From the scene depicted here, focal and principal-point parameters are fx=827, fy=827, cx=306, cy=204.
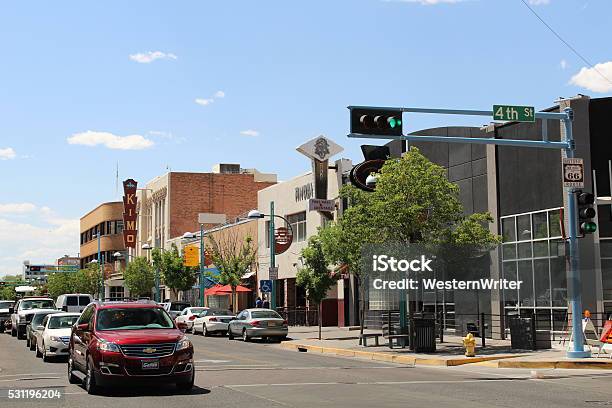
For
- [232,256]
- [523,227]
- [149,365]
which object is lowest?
[149,365]

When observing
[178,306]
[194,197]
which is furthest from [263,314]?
[194,197]

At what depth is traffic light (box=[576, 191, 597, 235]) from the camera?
71.4 feet

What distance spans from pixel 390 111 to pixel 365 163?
1888 cm

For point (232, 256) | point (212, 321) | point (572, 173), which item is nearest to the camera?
point (572, 173)

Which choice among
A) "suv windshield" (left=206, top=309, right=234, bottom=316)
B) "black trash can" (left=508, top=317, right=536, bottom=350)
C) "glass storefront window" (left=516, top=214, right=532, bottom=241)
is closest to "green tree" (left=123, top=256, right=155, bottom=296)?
"suv windshield" (left=206, top=309, right=234, bottom=316)

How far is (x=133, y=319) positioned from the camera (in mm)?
15906

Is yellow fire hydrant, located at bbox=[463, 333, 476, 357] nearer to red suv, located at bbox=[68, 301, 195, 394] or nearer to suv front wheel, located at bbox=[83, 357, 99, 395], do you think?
red suv, located at bbox=[68, 301, 195, 394]

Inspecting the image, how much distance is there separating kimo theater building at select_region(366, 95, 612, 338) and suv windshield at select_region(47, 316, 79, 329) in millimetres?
13432

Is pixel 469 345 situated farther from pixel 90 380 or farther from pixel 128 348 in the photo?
pixel 90 380

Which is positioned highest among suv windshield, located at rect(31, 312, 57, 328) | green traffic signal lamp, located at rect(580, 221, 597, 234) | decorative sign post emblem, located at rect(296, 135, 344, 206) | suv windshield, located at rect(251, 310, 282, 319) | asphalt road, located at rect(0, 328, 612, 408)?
decorative sign post emblem, located at rect(296, 135, 344, 206)

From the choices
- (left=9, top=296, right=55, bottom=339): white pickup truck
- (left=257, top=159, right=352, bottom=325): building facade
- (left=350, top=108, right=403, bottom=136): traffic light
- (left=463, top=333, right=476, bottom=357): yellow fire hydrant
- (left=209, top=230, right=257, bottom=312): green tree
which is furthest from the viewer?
(left=209, top=230, right=257, bottom=312): green tree

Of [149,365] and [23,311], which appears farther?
[23,311]

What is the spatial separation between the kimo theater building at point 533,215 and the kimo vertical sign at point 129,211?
6372 cm

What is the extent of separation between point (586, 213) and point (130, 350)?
13076 mm
